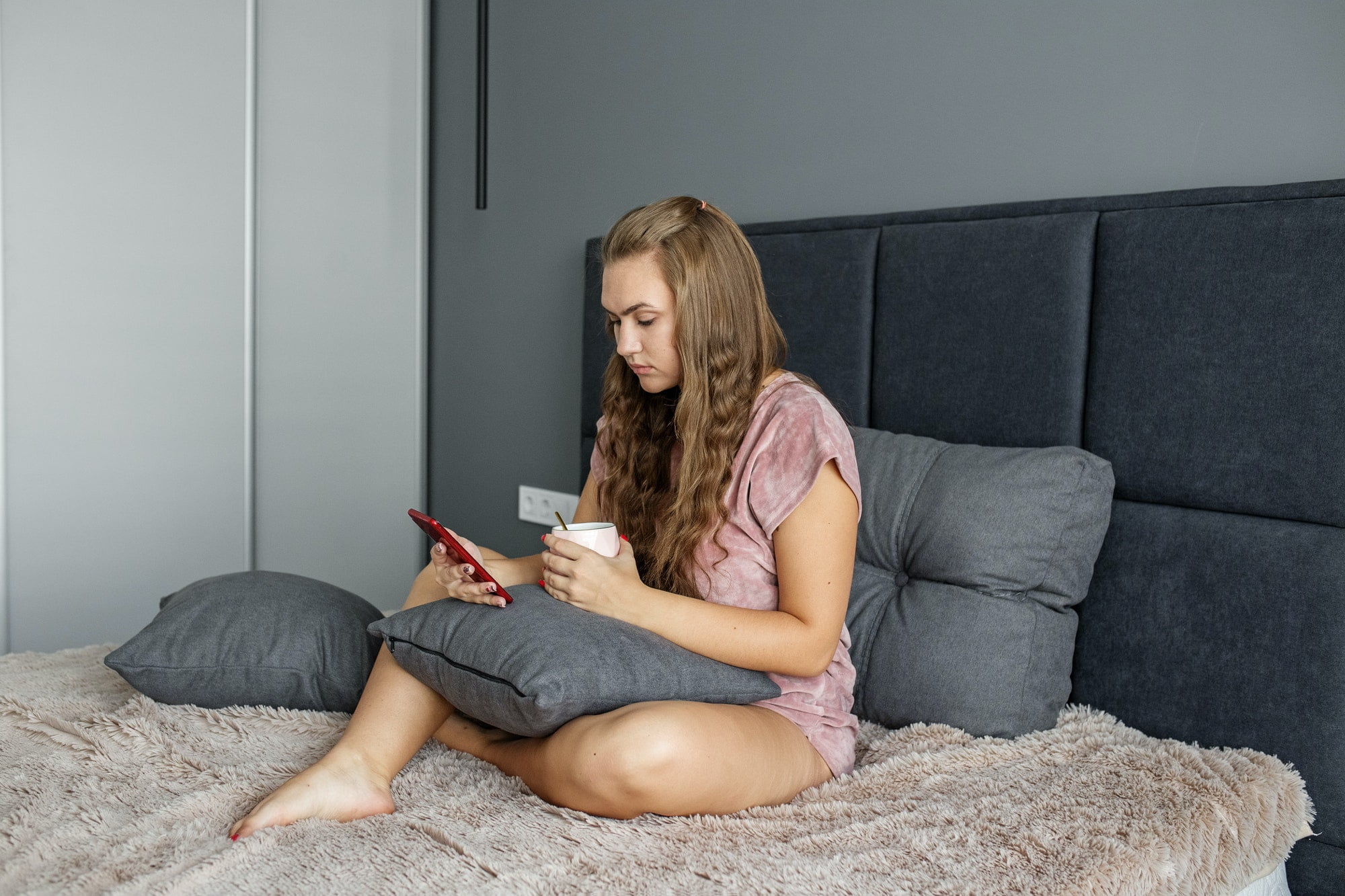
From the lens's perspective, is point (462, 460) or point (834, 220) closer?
point (834, 220)

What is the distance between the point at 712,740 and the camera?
1228 millimetres

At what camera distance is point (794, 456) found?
1.41 meters

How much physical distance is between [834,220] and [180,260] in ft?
5.70

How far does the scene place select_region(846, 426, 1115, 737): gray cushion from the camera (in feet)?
4.93

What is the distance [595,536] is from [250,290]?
1.90 metres

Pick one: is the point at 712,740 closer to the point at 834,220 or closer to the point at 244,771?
the point at 244,771

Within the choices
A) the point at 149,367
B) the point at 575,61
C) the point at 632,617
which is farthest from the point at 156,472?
the point at 632,617

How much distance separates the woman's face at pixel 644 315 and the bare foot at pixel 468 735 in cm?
54

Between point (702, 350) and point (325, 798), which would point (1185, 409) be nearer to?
point (702, 350)

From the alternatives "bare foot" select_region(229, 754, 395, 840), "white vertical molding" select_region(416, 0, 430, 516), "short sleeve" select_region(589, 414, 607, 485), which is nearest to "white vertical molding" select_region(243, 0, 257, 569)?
"white vertical molding" select_region(416, 0, 430, 516)

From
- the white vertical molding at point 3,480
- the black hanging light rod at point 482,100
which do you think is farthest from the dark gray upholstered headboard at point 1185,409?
the white vertical molding at point 3,480

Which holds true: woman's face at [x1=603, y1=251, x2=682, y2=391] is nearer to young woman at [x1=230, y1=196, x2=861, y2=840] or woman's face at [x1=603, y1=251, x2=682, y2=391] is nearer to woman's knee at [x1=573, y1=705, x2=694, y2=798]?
young woman at [x1=230, y1=196, x2=861, y2=840]

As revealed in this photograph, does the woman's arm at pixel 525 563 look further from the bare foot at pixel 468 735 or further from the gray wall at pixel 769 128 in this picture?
the gray wall at pixel 769 128

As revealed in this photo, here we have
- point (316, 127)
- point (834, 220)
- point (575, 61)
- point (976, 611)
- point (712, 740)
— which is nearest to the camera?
point (712, 740)
